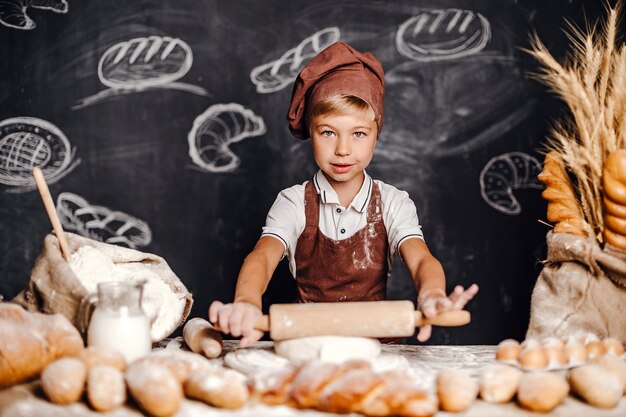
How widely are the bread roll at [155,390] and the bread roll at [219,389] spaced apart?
33 millimetres

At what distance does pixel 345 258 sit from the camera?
81.4 inches

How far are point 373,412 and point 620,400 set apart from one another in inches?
19.6

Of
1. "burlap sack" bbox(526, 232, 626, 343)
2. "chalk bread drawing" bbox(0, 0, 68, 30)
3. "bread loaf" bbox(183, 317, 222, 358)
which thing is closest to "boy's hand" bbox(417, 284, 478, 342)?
"bread loaf" bbox(183, 317, 222, 358)

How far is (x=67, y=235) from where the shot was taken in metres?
1.62

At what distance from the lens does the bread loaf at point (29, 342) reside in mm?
1162

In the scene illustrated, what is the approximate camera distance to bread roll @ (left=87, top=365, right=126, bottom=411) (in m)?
1.08

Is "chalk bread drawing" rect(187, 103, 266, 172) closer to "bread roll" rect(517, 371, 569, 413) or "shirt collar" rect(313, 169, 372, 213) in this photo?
"shirt collar" rect(313, 169, 372, 213)

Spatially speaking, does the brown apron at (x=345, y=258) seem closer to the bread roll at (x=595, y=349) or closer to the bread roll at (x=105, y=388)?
the bread roll at (x=595, y=349)

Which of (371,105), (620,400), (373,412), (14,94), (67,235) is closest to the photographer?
(373,412)

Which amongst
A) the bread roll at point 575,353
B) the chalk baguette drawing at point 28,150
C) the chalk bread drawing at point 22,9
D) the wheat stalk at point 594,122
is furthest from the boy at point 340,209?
the chalk bread drawing at point 22,9

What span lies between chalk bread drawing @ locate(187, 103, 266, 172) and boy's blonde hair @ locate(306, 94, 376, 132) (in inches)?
31.2

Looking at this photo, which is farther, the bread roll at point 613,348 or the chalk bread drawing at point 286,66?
the chalk bread drawing at point 286,66

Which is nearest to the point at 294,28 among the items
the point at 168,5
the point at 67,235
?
the point at 168,5

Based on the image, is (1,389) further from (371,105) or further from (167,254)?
(167,254)
